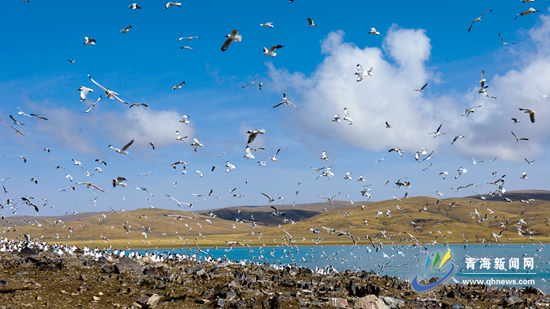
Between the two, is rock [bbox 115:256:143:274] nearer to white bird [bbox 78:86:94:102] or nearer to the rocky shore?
the rocky shore

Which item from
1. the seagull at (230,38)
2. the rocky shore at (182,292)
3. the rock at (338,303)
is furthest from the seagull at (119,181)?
the rock at (338,303)

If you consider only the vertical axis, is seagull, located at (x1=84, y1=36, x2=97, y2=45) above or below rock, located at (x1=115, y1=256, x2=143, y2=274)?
above

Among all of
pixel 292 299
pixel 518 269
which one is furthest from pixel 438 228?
pixel 292 299

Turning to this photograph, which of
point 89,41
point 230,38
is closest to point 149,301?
point 230,38

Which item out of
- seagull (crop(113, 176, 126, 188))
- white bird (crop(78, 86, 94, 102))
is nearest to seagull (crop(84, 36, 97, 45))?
white bird (crop(78, 86, 94, 102))

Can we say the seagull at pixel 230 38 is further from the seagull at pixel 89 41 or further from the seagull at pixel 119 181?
the seagull at pixel 89 41

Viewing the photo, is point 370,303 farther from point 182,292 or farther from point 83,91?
point 83,91

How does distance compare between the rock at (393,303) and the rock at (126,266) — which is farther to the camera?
the rock at (126,266)

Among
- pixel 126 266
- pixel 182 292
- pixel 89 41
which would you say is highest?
pixel 89 41

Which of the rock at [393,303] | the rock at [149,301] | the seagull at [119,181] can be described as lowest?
the rock at [149,301]

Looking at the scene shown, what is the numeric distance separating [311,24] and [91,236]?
21248cm

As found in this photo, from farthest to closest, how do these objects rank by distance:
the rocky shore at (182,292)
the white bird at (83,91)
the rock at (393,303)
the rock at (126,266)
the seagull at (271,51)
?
1. the rock at (126,266)
2. the white bird at (83,91)
3. the seagull at (271,51)
4. the rock at (393,303)
5. the rocky shore at (182,292)

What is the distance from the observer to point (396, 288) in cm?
1811

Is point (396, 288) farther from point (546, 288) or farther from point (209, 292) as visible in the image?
point (546, 288)
